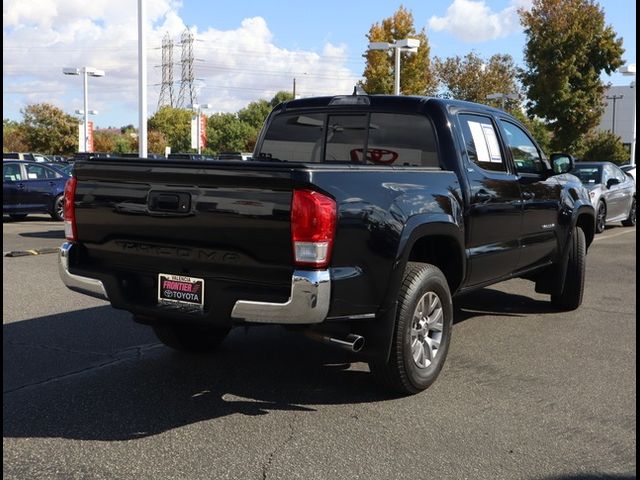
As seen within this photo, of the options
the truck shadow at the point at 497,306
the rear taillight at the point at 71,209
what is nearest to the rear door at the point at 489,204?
the truck shadow at the point at 497,306

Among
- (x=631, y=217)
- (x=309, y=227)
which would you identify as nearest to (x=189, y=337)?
(x=309, y=227)

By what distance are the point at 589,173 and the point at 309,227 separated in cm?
1353

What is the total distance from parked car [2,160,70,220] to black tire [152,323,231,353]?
1336 cm

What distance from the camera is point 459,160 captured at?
5.28 m

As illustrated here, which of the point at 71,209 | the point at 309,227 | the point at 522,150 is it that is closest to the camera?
the point at 309,227

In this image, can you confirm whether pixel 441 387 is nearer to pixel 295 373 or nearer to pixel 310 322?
pixel 295 373

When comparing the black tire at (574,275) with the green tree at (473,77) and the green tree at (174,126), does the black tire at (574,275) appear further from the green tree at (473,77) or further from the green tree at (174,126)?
the green tree at (174,126)

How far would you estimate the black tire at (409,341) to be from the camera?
443 cm

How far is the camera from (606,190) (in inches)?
607

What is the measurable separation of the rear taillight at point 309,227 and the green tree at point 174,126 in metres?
84.1

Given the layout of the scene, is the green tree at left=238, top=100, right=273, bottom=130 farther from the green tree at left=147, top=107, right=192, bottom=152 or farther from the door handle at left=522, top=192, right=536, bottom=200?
the door handle at left=522, top=192, right=536, bottom=200

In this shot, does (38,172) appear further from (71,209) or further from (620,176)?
(71,209)

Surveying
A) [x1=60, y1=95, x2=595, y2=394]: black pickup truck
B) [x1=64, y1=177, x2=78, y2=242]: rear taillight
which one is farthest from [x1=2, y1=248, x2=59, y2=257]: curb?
[x1=64, y1=177, x2=78, y2=242]: rear taillight

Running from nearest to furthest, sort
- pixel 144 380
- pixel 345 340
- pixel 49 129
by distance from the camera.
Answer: pixel 345 340, pixel 144 380, pixel 49 129
